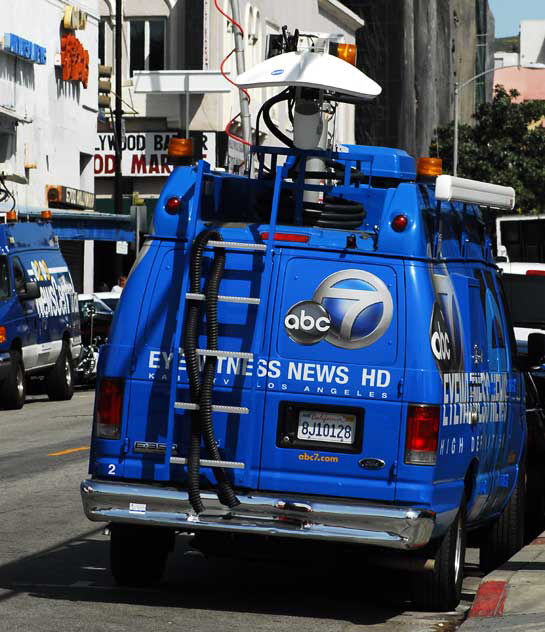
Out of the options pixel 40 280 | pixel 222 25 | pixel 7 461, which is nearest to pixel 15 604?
pixel 7 461

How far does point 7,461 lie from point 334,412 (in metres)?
9.24

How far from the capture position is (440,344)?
355 inches

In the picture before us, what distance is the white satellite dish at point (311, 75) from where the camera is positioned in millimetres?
9992

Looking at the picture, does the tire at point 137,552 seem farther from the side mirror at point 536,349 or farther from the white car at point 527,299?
the white car at point 527,299

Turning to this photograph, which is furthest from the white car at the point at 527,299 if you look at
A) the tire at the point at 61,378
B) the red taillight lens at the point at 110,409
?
the red taillight lens at the point at 110,409

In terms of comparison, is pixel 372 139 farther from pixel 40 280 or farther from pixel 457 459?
pixel 457 459

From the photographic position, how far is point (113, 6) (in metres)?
54.3

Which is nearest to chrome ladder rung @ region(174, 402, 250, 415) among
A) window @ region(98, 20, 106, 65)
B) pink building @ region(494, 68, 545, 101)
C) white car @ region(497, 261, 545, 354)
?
white car @ region(497, 261, 545, 354)

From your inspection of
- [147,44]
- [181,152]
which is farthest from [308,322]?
[147,44]

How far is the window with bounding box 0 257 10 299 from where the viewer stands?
81.9ft

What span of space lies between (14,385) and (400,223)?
670 inches

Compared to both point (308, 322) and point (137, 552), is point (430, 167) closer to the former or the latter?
point (308, 322)

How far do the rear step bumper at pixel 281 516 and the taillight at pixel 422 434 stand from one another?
0.29 metres

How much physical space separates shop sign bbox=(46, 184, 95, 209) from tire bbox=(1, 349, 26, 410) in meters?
17.1
